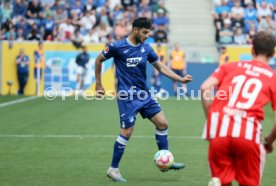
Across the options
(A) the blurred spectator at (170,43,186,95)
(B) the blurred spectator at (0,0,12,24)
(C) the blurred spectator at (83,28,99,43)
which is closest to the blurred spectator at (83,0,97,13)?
(C) the blurred spectator at (83,28,99,43)

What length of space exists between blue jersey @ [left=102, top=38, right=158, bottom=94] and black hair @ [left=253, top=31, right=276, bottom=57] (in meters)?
3.72

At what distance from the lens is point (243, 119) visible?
645cm

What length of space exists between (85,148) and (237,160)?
6.74 meters

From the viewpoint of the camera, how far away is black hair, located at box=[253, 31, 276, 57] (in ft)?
21.1

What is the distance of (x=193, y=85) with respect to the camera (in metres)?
28.5

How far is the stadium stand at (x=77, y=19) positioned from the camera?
95.5 ft

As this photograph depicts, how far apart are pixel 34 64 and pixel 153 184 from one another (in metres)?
19.7

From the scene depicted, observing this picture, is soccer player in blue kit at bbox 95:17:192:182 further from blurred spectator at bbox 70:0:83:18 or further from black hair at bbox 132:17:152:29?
blurred spectator at bbox 70:0:83:18

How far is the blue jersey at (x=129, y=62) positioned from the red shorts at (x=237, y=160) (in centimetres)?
370

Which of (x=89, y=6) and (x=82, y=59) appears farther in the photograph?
(x=89, y=6)

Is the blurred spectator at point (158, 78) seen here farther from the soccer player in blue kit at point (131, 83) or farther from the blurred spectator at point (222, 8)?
the soccer player in blue kit at point (131, 83)

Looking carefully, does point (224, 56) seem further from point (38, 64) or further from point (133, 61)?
point (133, 61)

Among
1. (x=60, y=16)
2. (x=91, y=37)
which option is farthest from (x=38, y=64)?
(x=60, y=16)

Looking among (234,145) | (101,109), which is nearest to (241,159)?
(234,145)
